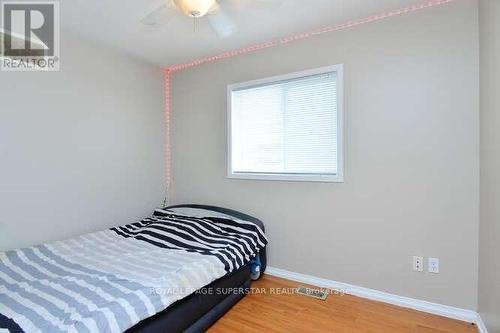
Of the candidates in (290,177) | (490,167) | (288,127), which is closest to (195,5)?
(288,127)

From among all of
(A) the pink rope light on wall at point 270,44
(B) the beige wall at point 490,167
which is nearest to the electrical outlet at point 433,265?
(B) the beige wall at point 490,167

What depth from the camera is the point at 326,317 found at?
2053 mm

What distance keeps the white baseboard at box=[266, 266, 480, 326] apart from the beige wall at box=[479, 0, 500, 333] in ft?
0.44

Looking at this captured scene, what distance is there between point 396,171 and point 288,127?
3.47ft

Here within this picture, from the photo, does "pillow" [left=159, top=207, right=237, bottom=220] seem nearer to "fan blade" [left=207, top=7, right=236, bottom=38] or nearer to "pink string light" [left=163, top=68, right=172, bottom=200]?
"pink string light" [left=163, top=68, right=172, bottom=200]

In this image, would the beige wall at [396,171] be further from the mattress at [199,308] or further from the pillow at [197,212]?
the mattress at [199,308]

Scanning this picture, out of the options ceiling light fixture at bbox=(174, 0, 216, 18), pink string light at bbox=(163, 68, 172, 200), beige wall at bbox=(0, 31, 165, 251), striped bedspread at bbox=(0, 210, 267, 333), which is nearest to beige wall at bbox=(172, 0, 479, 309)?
striped bedspread at bbox=(0, 210, 267, 333)

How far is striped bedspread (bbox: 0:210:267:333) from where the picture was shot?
1.29 metres

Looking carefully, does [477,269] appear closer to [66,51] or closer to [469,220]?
[469,220]

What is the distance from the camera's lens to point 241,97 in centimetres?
302

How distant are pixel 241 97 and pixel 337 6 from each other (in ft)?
4.23

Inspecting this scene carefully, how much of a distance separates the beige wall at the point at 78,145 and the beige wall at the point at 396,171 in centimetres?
142

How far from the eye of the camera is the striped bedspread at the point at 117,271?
4.22 ft

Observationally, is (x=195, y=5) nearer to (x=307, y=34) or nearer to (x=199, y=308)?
(x=307, y=34)
